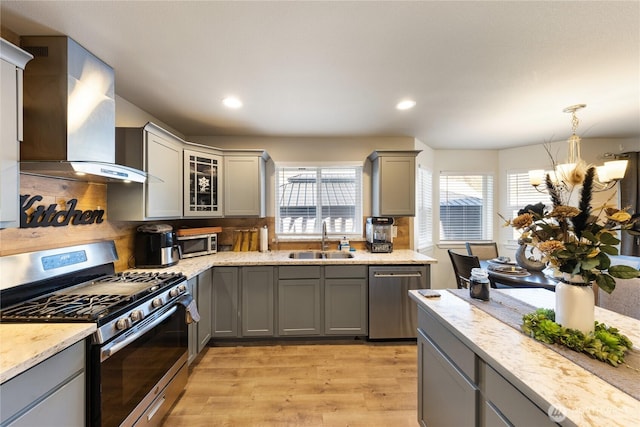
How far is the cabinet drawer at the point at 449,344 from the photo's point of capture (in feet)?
Result: 3.69

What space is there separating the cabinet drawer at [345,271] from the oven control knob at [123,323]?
1825mm

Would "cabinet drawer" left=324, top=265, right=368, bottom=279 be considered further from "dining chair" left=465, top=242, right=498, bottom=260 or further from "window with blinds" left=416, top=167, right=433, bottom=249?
"dining chair" left=465, top=242, right=498, bottom=260

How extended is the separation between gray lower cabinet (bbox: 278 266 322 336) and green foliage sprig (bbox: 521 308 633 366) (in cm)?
198

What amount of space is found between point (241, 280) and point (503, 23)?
9.67 feet

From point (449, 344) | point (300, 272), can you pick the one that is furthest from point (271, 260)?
point (449, 344)

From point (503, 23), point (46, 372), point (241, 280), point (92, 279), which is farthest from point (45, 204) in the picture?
point (503, 23)

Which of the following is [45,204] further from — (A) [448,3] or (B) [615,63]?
(B) [615,63]

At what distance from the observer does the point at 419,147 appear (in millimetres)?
3873

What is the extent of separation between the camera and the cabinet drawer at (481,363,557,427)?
0.79 meters

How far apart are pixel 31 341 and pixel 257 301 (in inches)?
73.4

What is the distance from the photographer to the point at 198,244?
304 cm

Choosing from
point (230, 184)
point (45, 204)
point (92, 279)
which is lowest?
point (92, 279)

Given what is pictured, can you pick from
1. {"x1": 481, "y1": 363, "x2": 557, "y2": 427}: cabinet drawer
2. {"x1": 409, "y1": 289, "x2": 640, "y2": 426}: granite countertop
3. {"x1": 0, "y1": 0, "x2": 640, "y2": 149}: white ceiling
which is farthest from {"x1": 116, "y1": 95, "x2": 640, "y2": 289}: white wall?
{"x1": 481, "y1": 363, "x2": 557, "y2": 427}: cabinet drawer

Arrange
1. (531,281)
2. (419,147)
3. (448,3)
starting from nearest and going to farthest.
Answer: (448,3), (531,281), (419,147)
